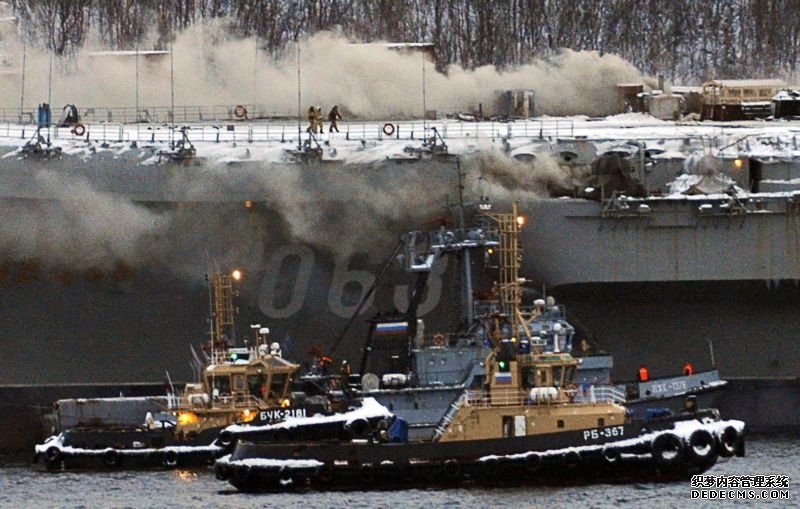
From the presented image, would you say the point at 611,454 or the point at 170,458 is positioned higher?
the point at 611,454

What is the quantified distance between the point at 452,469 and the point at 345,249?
12917 mm

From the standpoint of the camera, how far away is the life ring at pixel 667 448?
45.4 m

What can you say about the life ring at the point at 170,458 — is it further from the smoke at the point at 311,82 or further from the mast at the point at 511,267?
the smoke at the point at 311,82

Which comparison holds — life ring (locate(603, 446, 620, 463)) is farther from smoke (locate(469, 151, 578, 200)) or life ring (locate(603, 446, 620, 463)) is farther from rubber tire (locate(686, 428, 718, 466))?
smoke (locate(469, 151, 578, 200))

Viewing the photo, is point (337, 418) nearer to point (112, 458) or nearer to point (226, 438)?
point (226, 438)

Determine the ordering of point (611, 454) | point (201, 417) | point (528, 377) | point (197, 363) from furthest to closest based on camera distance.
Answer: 1. point (197, 363)
2. point (201, 417)
3. point (528, 377)
4. point (611, 454)

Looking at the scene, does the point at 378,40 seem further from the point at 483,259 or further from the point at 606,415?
the point at 606,415

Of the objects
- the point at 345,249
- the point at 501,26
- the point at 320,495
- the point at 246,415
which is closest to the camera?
the point at 320,495

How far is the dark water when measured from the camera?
144ft

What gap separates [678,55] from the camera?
8675 cm

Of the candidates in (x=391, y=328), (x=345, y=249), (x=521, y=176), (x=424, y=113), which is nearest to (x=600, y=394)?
(x=391, y=328)

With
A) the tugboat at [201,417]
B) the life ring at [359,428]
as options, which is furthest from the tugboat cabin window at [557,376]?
the tugboat at [201,417]

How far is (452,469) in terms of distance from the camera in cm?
4541

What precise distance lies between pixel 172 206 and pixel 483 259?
7.12 meters
